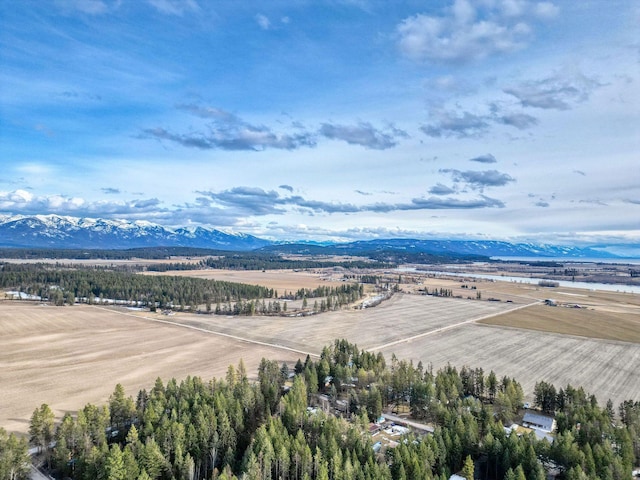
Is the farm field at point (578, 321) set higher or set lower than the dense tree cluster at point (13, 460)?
higher

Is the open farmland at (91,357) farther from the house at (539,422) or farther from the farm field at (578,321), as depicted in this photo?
the farm field at (578,321)

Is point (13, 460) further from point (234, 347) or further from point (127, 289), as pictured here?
point (127, 289)

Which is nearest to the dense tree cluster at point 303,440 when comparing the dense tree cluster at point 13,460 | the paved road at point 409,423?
the paved road at point 409,423

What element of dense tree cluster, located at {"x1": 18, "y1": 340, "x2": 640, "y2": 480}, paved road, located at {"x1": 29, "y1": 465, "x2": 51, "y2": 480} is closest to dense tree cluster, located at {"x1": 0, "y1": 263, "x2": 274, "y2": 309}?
dense tree cluster, located at {"x1": 18, "y1": 340, "x2": 640, "y2": 480}

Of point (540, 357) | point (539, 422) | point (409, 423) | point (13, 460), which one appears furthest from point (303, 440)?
point (540, 357)

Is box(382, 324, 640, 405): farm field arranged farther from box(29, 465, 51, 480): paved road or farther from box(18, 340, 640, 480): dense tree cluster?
box(29, 465, 51, 480): paved road

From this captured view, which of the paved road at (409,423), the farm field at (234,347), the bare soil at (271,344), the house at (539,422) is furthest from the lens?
the bare soil at (271,344)
